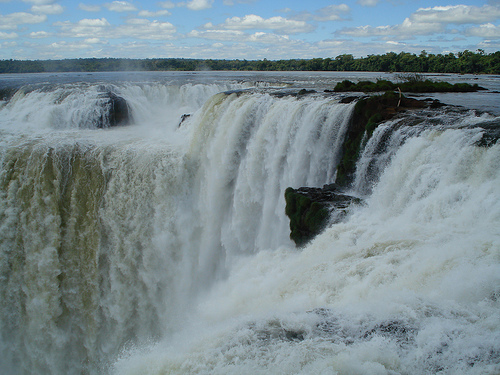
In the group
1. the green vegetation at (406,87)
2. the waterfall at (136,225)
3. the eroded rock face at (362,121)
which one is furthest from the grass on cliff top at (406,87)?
the eroded rock face at (362,121)

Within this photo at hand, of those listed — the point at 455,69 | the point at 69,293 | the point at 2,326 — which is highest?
the point at 455,69

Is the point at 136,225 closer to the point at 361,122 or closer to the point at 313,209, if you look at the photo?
the point at 313,209

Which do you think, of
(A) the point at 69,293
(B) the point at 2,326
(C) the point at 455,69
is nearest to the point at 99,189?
(A) the point at 69,293

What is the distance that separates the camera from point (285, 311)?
235 inches

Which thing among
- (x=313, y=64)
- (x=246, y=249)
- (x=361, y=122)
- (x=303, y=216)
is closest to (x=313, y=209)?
(x=303, y=216)

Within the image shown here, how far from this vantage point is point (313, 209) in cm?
921

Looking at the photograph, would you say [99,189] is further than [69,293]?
Yes

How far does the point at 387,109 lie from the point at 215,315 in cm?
717

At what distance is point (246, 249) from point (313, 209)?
3498 millimetres

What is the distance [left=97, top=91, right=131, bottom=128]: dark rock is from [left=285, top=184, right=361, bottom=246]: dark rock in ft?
43.0

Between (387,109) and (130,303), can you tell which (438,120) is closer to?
(387,109)

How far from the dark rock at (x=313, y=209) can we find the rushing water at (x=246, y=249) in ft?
1.41

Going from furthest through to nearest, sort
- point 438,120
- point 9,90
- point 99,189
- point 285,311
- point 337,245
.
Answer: point 9,90
point 99,189
point 438,120
point 337,245
point 285,311

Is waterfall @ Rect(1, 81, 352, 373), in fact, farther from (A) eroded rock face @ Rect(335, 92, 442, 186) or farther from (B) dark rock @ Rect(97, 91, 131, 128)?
(B) dark rock @ Rect(97, 91, 131, 128)
